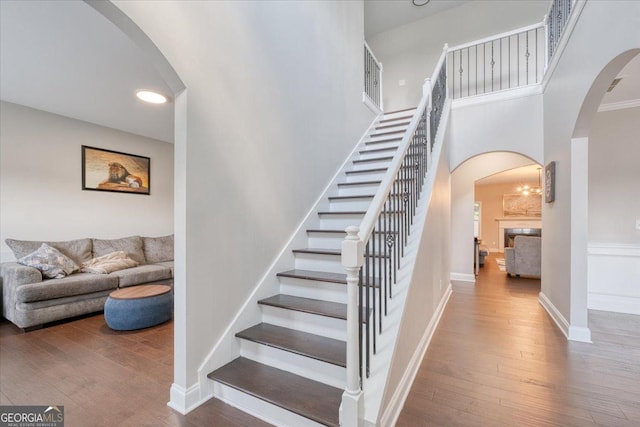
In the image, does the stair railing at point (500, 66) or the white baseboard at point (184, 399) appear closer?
the white baseboard at point (184, 399)

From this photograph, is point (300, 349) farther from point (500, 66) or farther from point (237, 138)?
point (500, 66)

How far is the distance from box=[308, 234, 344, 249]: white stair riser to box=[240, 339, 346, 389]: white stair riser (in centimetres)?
119

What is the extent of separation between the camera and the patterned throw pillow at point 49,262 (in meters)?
3.29

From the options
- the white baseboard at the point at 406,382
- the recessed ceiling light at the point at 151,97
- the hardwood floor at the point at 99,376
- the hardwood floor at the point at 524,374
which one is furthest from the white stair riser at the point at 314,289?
the recessed ceiling light at the point at 151,97

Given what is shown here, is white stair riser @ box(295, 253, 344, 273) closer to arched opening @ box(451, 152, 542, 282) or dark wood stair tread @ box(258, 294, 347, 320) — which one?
dark wood stair tread @ box(258, 294, 347, 320)

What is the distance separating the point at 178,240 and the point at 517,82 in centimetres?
635

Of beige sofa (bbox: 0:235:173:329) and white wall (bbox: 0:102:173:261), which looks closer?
beige sofa (bbox: 0:235:173:329)

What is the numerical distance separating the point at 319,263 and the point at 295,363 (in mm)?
960

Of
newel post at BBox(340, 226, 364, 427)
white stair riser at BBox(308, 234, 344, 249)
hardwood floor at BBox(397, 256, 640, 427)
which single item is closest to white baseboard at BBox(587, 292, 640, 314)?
hardwood floor at BBox(397, 256, 640, 427)

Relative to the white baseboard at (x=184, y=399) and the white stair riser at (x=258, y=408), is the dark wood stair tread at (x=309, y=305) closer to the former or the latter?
the white stair riser at (x=258, y=408)

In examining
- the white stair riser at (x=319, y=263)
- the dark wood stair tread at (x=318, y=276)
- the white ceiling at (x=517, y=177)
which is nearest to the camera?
the dark wood stair tread at (x=318, y=276)

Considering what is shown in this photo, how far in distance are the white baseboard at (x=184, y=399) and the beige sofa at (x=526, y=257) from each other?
6305mm

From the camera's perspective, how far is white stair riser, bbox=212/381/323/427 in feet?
5.30

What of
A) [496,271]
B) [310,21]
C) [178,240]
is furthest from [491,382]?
[496,271]
